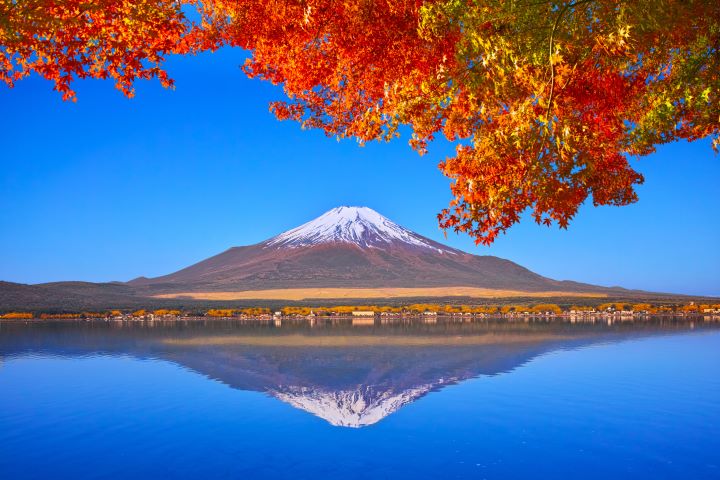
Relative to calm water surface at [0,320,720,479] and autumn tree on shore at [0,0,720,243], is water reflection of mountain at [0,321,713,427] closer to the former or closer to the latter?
calm water surface at [0,320,720,479]

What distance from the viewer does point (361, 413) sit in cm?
990

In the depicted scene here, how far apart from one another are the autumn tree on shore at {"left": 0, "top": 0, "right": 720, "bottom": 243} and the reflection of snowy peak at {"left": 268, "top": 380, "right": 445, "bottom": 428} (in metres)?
3.82

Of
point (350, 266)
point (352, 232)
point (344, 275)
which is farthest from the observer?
point (352, 232)

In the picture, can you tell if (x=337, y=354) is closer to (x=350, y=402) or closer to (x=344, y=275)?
(x=350, y=402)

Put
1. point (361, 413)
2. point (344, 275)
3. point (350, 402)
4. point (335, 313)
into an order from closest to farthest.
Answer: point (361, 413) → point (350, 402) → point (335, 313) → point (344, 275)

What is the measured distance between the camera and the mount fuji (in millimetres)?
99500

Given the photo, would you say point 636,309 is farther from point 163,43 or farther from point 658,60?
point 163,43

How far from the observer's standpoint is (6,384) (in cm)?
1226

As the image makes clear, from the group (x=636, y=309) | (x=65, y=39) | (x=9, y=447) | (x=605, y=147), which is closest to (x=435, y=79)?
(x=605, y=147)

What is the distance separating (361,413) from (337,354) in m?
7.21

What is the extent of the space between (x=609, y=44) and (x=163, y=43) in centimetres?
675

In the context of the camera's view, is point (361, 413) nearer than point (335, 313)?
Yes

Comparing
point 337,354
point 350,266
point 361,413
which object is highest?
point 350,266

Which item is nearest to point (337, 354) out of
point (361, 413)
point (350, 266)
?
point (361, 413)
